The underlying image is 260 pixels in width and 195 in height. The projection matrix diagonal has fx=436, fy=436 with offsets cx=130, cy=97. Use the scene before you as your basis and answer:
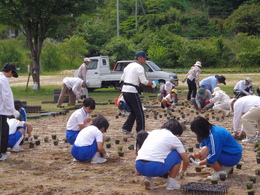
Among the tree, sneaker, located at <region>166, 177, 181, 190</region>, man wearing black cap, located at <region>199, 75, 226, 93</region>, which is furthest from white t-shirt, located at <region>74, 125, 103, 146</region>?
the tree

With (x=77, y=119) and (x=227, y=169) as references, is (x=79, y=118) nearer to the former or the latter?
(x=77, y=119)

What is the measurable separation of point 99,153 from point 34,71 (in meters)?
16.6

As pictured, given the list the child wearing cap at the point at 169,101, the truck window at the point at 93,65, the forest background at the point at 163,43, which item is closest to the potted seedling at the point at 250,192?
the child wearing cap at the point at 169,101

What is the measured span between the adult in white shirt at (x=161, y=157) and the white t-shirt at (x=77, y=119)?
8.88 ft

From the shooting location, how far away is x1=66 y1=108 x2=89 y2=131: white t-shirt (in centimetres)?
852

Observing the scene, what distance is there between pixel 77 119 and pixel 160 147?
9.78ft

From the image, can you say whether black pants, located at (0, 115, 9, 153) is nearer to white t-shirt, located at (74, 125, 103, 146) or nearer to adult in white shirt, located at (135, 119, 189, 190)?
white t-shirt, located at (74, 125, 103, 146)

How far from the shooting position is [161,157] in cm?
589

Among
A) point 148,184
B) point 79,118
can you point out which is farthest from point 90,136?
point 148,184

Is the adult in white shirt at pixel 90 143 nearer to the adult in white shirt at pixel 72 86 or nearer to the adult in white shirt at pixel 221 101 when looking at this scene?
the adult in white shirt at pixel 221 101

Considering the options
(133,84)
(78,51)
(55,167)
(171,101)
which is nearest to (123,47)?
(78,51)

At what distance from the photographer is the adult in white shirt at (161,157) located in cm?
588

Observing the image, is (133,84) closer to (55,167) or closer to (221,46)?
(55,167)

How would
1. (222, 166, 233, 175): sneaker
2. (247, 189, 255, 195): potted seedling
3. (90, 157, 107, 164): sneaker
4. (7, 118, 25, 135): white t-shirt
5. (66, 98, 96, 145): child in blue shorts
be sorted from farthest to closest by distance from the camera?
1. (7, 118, 25, 135): white t-shirt
2. (66, 98, 96, 145): child in blue shorts
3. (90, 157, 107, 164): sneaker
4. (222, 166, 233, 175): sneaker
5. (247, 189, 255, 195): potted seedling
